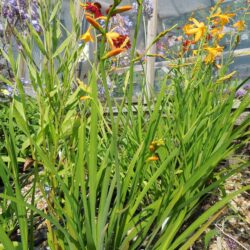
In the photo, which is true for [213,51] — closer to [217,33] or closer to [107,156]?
[217,33]

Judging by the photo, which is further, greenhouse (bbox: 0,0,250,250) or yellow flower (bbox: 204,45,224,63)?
yellow flower (bbox: 204,45,224,63)

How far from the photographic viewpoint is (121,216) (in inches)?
31.8

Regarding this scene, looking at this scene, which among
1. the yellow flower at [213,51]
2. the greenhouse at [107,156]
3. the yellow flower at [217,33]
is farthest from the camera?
the yellow flower at [217,33]

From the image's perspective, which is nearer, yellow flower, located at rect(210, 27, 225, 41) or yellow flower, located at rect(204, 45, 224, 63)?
yellow flower, located at rect(204, 45, 224, 63)

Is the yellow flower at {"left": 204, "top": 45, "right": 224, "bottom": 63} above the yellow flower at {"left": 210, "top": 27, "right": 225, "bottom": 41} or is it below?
below

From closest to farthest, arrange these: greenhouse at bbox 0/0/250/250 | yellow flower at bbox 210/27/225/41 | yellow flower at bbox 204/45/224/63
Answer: greenhouse at bbox 0/0/250/250 → yellow flower at bbox 204/45/224/63 → yellow flower at bbox 210/27/225/41

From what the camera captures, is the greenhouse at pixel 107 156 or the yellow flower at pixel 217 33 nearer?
the greenhouse at pixel 107 156

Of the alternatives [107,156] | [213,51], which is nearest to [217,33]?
[213,51]

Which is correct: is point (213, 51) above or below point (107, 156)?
above

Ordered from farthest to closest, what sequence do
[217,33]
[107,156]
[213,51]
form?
[217,33] → [213,51] → [107,156]

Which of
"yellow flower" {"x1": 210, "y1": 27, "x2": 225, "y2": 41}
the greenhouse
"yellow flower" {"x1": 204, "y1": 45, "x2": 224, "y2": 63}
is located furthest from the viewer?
"yellow flower" {"x1": 210, "y1": 27, "x2": 225, "y2": 41}

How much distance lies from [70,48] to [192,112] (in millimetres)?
557

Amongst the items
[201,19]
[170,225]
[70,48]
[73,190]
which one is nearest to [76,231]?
[73,190]

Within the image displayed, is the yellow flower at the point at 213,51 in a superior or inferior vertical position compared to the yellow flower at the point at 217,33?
inferior
